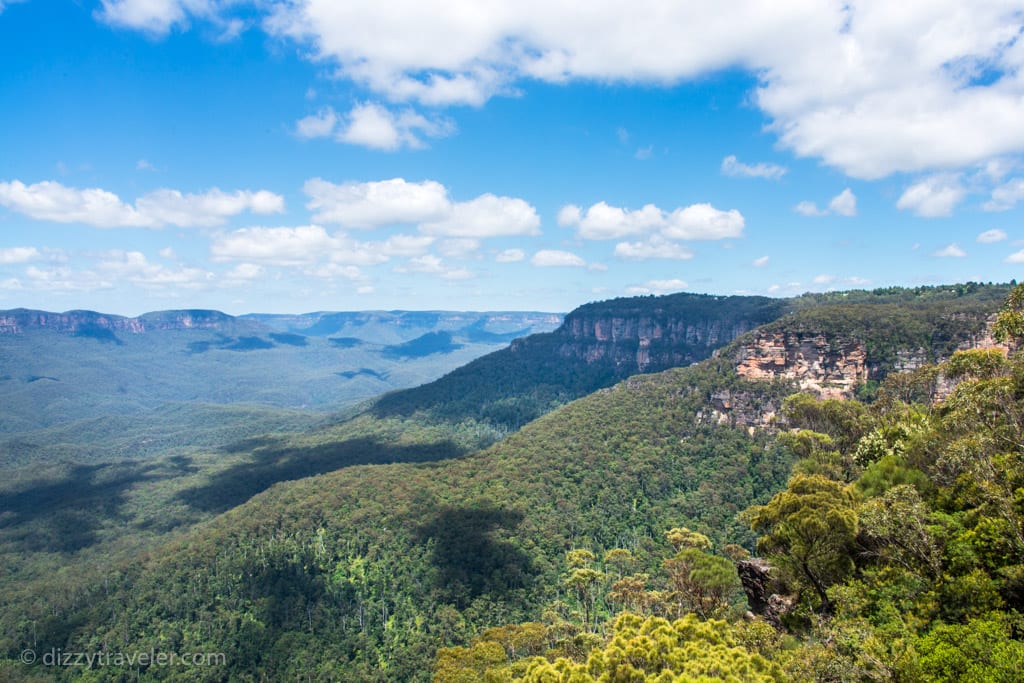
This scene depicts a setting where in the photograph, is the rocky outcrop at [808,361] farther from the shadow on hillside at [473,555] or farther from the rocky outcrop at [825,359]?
the shadow on hillside at [473,555]

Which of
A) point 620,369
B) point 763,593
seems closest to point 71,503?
point 763,593

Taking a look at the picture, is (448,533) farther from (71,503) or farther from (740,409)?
(71,503)

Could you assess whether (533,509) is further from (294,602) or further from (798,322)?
(798,322)

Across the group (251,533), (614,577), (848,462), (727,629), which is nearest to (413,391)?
(251,533)

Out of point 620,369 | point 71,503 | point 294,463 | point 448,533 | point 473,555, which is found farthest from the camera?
point 620,369

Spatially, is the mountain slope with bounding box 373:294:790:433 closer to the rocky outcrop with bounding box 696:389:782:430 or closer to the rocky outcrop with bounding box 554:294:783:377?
the rocky outcrop with bounding box 554:294:783:377
